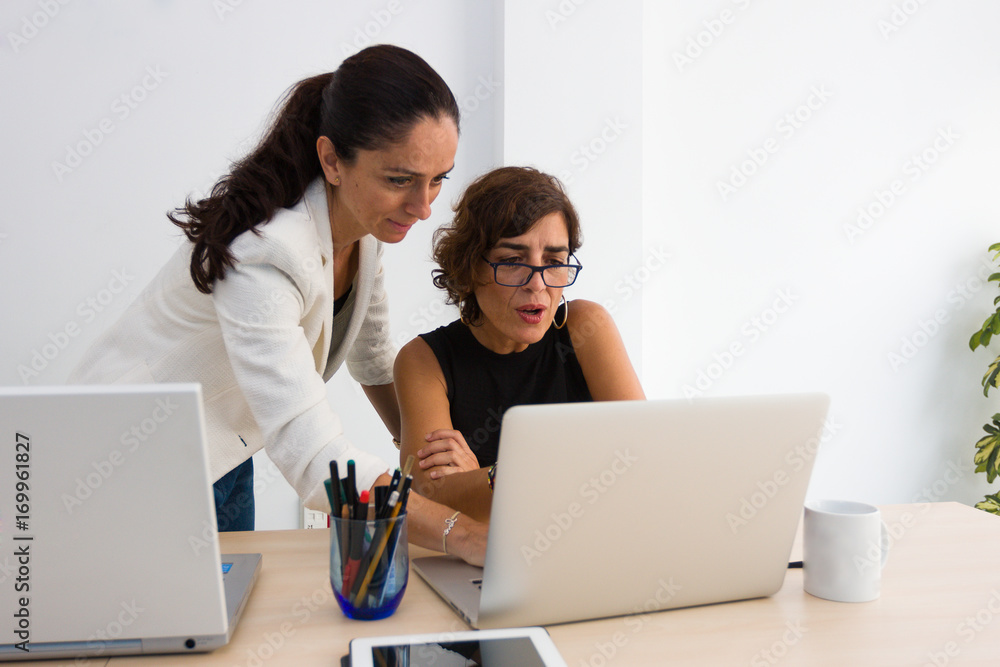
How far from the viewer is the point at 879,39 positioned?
2.87 metres

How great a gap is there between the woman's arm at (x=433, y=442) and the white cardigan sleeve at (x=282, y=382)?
19 centimetres

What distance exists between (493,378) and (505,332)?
108 millimetres

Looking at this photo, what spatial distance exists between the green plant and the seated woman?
1.92 m

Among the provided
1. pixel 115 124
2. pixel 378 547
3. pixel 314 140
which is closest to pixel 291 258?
pixel 314 140

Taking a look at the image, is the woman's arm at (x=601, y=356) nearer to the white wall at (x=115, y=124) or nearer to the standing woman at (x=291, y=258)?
the standing woman at (x=291, y=258)

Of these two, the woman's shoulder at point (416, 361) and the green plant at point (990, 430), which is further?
the green plant at point (990, 430)

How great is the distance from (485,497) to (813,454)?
487 mm

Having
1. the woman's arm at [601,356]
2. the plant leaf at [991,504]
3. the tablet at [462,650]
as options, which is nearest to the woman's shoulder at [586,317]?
the woman's arm at [601,356]

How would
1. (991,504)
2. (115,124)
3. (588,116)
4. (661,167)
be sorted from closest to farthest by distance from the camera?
(115,124)
(588,116)
(661,167)
(991,504)

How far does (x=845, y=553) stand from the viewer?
963 millimetres

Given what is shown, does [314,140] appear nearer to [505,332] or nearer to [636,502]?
Result: [505,332]

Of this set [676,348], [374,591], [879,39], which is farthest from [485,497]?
[879,39]

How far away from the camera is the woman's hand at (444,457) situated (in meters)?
1.24

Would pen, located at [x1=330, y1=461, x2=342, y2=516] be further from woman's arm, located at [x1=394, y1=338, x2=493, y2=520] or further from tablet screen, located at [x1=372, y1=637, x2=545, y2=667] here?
woman's arm, located at [x1=394, y1=338, x2=493, y2=520]
